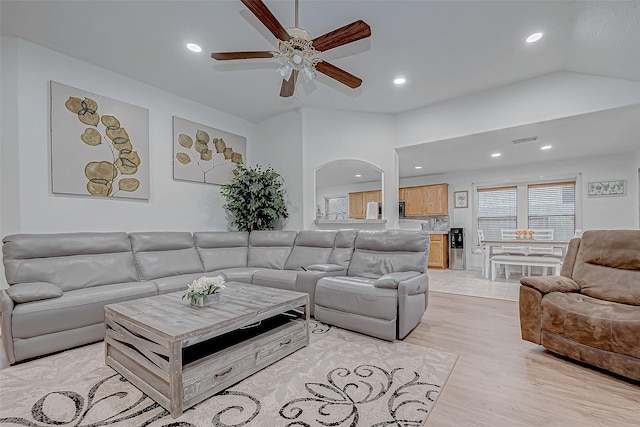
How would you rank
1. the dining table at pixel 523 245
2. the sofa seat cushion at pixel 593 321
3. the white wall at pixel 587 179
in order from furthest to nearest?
the white wall at pixel 587 179
the dining table at pixel 523 245
the sofa seat cushion at pixel 593 321

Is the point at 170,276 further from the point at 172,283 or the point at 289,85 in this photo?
the point at 289,85

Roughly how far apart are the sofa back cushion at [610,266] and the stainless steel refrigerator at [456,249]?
4.37m

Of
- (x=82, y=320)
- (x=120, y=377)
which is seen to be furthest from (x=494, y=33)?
(x=82, y=320)

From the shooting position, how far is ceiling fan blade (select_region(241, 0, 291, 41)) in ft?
5.91

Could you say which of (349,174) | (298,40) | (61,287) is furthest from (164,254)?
(349,174)

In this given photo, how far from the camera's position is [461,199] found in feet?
23.2

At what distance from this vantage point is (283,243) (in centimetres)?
418

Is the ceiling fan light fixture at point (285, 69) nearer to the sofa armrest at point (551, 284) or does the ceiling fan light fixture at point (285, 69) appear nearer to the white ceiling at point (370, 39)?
the white ceiling at point (370, 39)

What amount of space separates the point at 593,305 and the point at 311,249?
2.84 m

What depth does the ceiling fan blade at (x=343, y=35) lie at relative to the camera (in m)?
1.96

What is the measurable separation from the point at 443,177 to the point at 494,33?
4955mm

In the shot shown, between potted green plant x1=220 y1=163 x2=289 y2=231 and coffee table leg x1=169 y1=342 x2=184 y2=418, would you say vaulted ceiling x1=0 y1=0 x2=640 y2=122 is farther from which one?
coffee table leg x1=169 y1=342 x2=184 y2=418

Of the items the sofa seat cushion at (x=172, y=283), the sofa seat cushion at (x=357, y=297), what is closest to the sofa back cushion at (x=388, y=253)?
the sofa seat cushion at (x=357, y=297)

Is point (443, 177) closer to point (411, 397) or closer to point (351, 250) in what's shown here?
point (351, 250)
